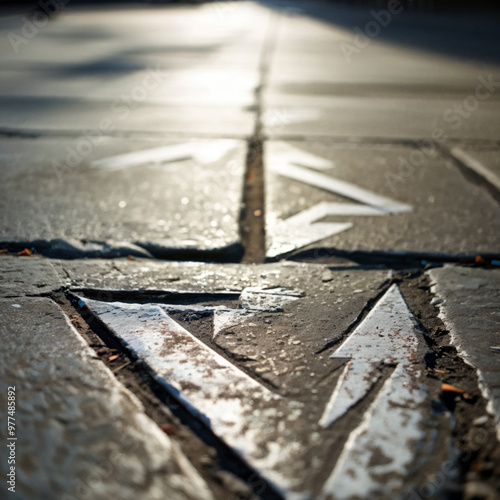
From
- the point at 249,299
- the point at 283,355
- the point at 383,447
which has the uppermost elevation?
the point at 249,299

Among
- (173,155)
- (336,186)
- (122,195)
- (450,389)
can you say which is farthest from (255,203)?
(450,389)

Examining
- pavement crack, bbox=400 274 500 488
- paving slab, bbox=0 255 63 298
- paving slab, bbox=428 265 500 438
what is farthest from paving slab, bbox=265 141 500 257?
paving slab, bbox=0 255 63 298

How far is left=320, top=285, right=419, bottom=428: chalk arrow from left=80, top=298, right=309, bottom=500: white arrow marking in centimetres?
9

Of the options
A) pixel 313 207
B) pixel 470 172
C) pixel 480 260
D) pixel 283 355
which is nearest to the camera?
pixel 283 355

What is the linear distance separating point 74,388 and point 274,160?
158 cm

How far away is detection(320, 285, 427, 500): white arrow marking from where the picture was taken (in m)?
0.79

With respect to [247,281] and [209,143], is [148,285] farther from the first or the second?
[209,143]

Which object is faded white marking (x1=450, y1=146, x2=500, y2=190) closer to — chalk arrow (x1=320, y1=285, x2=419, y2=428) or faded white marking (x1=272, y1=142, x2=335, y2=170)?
faded white marking (x1=272, y1=142, x2=335, y2=170)

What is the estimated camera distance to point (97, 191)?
78.2 inches

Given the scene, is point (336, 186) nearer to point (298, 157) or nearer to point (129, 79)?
point (298, 157)

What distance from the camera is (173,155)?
7.90 feet

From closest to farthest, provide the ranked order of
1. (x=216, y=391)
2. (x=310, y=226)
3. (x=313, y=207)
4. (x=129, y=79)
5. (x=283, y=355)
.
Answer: (x=216, y=391) → (x=283, y=355) → (x=310, y=226) → (x=313, y=207) → (x=129, y=79)

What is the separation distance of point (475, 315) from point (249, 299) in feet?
1.75

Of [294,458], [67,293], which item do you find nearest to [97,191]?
→ [67,293]
